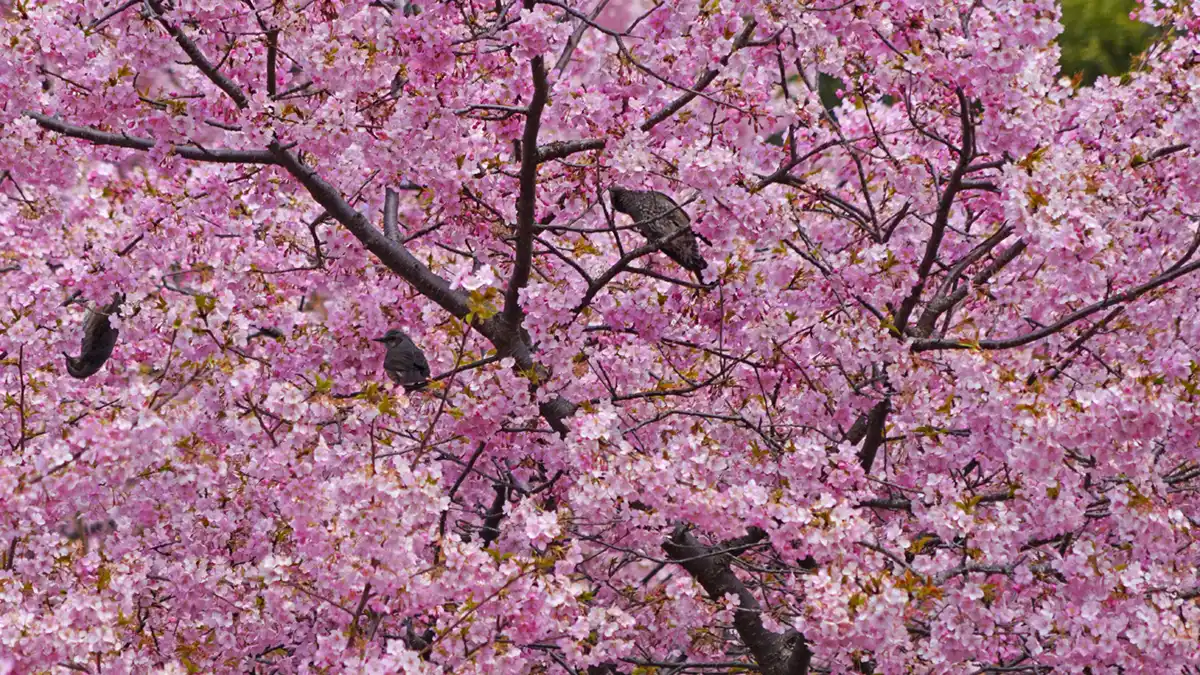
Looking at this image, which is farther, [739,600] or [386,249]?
[739,600]

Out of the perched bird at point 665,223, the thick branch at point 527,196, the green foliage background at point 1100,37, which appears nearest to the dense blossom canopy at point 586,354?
the thick branch at point 527,196

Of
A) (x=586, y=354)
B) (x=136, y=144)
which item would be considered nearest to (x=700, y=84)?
(x=586, y=354)

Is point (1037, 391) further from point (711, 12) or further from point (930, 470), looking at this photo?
point (711, 12)

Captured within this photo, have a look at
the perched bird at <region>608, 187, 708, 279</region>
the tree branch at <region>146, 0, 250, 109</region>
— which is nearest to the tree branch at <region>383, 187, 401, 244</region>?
the tree branch at <region>146, 0, 250, 109</region>

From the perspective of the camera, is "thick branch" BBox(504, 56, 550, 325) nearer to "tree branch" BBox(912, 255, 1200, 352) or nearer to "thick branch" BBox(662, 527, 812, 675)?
"thick branch" BBox(662, 527, 812, 675)

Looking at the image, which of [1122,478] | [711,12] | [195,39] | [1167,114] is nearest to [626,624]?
[1122,478]

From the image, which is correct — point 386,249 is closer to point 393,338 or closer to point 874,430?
point 393,338

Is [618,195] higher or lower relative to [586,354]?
higher

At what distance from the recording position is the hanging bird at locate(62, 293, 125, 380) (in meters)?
6.38

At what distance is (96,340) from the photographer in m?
6.43

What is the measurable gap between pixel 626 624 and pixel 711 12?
277cm

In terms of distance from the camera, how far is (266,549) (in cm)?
621

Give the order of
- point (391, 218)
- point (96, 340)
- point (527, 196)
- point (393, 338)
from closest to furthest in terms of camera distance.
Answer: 1. point (527, 196)
2. point (393, 338)
3. point (96, 340)
4. point (391, 218)

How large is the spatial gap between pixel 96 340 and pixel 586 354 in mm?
2630
